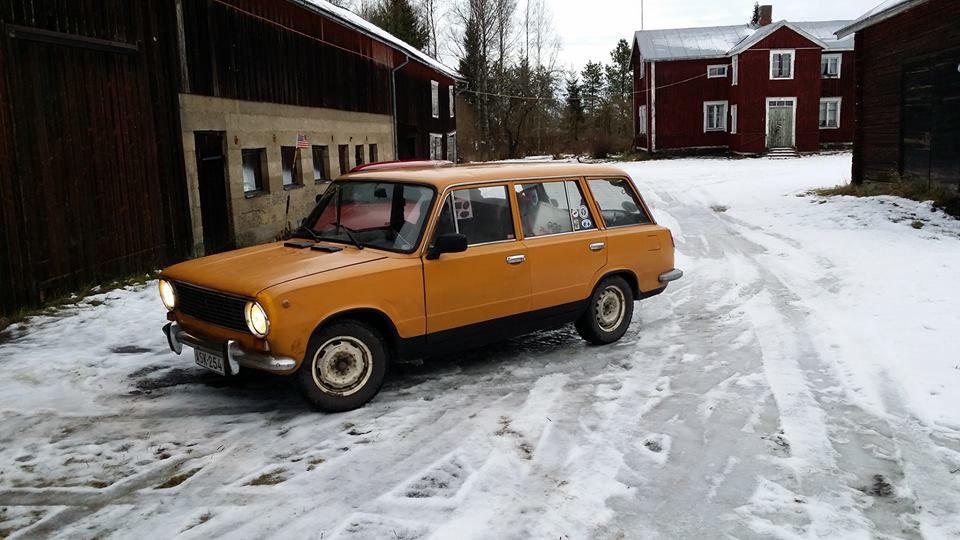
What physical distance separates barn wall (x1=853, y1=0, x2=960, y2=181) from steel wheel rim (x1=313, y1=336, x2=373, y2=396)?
14578mm

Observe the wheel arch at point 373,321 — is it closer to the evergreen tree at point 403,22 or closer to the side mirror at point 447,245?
the side mirror at point 447,245

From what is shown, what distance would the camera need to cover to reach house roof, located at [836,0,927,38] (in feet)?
54.2

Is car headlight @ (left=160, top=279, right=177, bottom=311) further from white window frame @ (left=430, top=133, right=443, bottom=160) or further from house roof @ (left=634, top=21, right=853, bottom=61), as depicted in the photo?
house roof @ (left=634, top=21, right=853, bottom=61)

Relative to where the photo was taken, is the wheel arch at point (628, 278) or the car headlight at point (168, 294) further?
the wheel arch at point (628, 278)

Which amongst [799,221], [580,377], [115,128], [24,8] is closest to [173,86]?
[115,128]

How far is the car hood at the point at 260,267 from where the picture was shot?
5.54 metres

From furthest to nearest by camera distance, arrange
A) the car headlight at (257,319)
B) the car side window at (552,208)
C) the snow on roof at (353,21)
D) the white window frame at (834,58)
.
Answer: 1. the white window frame at (834,58)
2. the snow on roof at (353,21)
3. the car side window at (552,208)
4. the car headlight at (257,319)

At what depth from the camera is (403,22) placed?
57.1 metres

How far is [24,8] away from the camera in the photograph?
920 cm

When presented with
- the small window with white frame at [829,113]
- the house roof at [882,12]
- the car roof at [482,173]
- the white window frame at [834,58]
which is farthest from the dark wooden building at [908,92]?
the white window frame at [834,58]

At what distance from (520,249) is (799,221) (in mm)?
11484

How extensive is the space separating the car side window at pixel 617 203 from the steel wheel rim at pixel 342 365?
2.99 meters

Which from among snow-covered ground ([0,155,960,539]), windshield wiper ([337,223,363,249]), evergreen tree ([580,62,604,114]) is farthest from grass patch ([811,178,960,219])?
evergreen tree ([580,62,604,114])

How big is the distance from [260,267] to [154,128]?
7281mm
